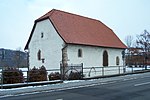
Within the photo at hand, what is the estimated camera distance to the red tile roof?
31.2 metres

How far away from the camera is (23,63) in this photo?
237 ft

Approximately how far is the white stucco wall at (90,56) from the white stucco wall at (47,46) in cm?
150

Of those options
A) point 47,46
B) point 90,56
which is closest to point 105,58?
point 90,56

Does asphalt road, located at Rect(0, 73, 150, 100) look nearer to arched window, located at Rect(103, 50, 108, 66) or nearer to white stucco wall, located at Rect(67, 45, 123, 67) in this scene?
white stucco wall, located at Rect(67, 45, 123, 67)

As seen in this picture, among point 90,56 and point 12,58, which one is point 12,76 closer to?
point 90,56

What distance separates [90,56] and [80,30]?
13.1 ft

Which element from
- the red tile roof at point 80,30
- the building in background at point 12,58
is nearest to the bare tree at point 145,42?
A: the red tile roof at point 80,30

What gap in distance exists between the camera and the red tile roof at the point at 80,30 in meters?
31.2

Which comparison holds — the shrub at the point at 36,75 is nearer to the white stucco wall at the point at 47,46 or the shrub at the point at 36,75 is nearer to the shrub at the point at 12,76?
the shrub at the point at 12,76

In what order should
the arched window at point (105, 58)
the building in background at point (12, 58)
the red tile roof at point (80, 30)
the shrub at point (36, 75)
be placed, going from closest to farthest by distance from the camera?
the shrub at point (36, 75) → the red tile roof at point (80, 30) → the arched window at point (105, 58) → the building in background at point (12, 58)

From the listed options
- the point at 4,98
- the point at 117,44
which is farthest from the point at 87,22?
the point at 4,98

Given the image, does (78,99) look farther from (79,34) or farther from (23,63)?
(23,63)

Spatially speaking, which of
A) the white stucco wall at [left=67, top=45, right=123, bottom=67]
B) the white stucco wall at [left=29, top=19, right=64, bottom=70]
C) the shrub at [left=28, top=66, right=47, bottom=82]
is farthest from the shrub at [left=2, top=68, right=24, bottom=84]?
the white stucco wall at [left=67, top=45, right=123, bottom=67]

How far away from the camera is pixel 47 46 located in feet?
107
